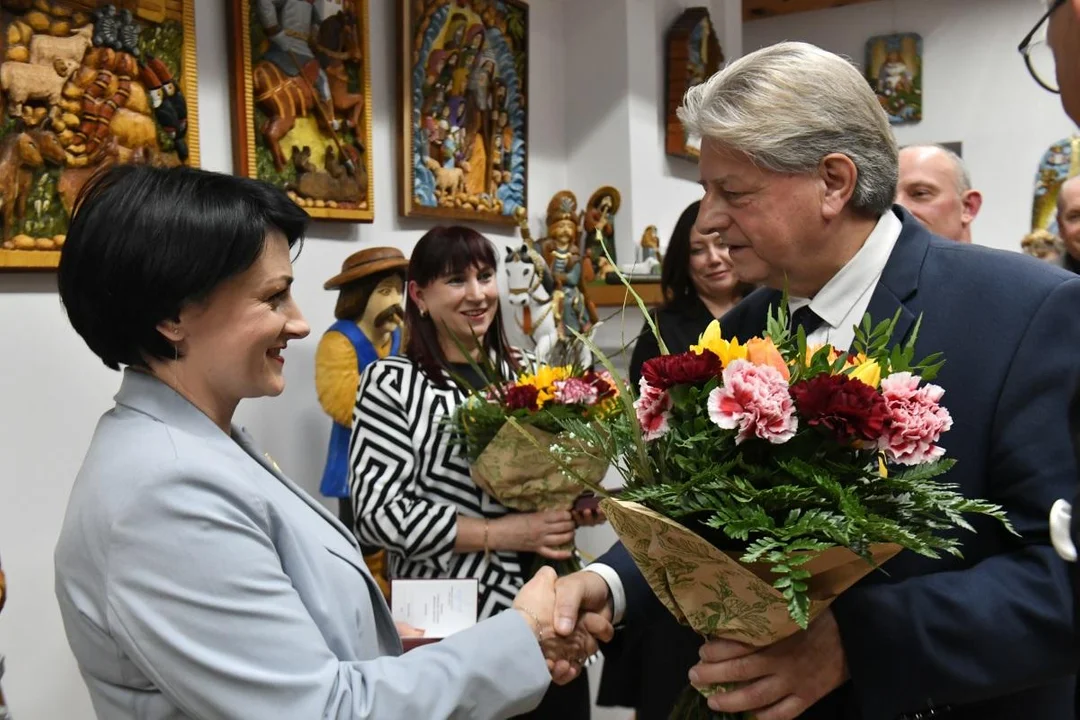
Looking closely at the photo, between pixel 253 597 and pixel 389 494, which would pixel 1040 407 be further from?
pixel 389 494

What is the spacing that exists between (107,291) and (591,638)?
99cm

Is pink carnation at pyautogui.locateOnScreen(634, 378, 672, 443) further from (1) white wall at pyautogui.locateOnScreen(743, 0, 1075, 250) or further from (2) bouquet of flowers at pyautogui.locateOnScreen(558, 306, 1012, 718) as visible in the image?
(1) white wall at pyautogui.locateOnScreen(743, 0, 1075, 250)

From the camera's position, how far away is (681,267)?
3283 millimetres

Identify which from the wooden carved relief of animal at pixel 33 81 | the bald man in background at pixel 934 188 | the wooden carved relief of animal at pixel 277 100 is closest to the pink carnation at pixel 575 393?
the bald man in background at pixel 934 188

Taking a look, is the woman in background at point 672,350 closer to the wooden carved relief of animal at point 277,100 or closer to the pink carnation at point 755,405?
the pink carnation at point 755,405

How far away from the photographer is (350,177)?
410 cm

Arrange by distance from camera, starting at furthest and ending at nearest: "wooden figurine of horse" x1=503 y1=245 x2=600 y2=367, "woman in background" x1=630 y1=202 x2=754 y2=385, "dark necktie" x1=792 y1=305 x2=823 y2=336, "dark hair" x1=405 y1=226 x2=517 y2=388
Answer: "wooden figurine of horse" x1=503 y1=245 x2=600 y2=367, "woman in background" x1=630 y1=202 x2=754 y2=385, "dark hair" x1=405 y1=226 x2=517 y2=388, "dark necktie" x1=792 y1=305 x2=823 y2=336

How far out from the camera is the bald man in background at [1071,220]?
3.60 m

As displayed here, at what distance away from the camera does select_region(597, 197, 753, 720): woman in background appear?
195 cm

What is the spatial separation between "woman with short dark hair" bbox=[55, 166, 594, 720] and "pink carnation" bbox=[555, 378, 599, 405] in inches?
33.3

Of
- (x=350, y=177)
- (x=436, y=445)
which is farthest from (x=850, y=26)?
(x=436, y=445)

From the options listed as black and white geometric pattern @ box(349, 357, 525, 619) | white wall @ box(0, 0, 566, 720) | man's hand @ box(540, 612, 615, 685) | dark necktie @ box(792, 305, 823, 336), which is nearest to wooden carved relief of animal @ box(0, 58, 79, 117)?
white wall @ box(0, 0, 566, 720)

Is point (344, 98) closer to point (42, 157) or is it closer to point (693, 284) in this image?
point (42, 157)

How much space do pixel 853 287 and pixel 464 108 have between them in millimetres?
3618
